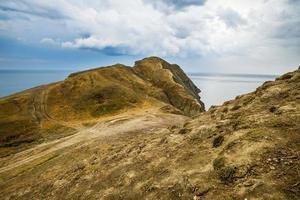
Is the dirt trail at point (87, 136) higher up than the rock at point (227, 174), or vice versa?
the rock at point (227, 174)

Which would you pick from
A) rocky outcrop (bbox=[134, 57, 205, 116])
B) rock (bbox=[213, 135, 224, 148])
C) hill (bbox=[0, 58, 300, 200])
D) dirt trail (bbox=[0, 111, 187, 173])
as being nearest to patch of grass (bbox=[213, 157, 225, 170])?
hill (bbox=[0, 58, 300, 200])

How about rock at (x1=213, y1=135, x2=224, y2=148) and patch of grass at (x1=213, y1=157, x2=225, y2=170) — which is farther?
rock at (x1=213, y1=135, x2=224, y2=148)

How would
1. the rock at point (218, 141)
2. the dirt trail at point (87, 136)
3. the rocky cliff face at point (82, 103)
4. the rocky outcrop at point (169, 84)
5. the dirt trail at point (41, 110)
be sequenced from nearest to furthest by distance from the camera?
the rock at point (218, 141) < the dirt trail at point (87, 136) < the rocky cliff face at point (82, 103) < the dirt trail at point (41, 110) < the rocky outcrop at point (169, 84)

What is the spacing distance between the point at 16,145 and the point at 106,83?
195 ft

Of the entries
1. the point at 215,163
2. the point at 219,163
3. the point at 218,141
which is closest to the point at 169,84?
the point at 218,141

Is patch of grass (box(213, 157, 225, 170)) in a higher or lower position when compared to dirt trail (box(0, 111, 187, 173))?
higher

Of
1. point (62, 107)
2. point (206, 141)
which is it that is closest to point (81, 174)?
point (206, 141)

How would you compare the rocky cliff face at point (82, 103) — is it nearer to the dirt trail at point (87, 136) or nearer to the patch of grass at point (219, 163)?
the dirt trail at point (87, 136)

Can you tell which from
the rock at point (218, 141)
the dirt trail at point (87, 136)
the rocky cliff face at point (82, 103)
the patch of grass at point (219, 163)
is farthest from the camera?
the rocky cliff face at point (82, 103)

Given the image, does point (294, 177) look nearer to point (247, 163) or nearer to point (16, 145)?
point (247, 163)

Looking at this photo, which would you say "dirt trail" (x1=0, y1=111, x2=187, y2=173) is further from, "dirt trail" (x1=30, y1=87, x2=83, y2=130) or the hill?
"dirt trail" (x1=30, y1=87, x2=83, y2=130)

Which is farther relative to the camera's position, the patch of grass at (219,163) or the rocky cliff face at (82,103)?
the rocky cliff face at (82,103)

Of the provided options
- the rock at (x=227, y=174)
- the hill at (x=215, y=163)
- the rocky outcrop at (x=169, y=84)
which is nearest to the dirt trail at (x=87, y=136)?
the hill at (x=215, y=163)

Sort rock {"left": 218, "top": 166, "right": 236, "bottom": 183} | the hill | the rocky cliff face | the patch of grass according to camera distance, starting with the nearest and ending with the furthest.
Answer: the hill, rock {"left": 218, "top": 166, "right": 236, "bottom": 183}, the patch of grass, the rocky cliff face
